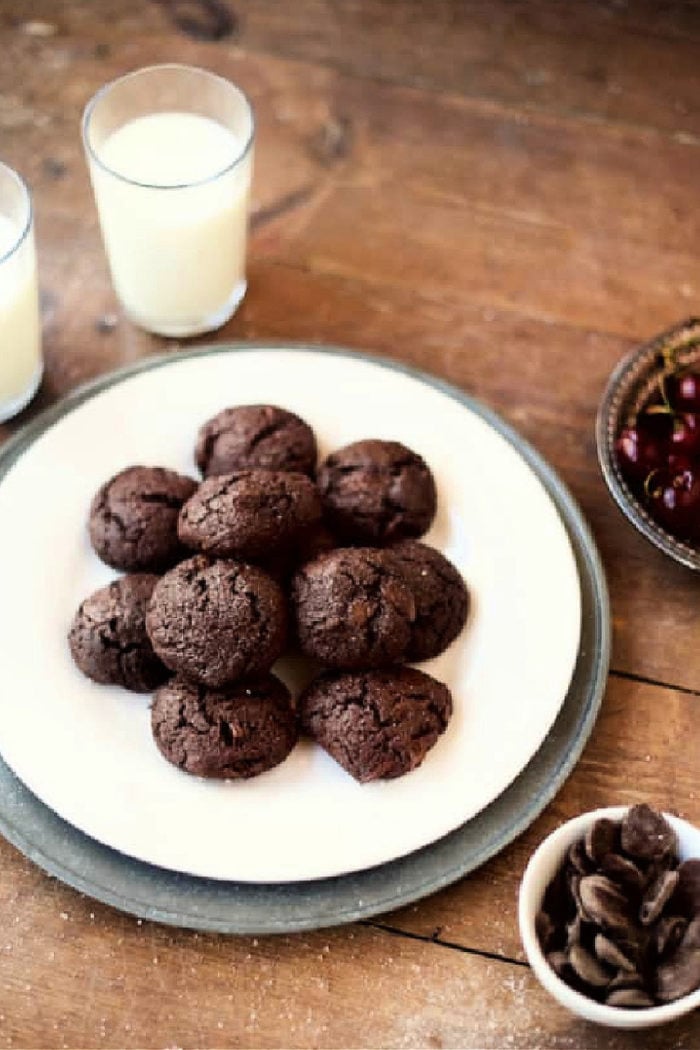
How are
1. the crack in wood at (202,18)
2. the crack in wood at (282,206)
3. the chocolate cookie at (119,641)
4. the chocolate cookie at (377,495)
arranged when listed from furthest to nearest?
1. the crack in wood at (202,18)
2. the crack in wood at (282,206)
3. the chocolate cookie at (377,495)
4. the chocolate cookie at (119,641)

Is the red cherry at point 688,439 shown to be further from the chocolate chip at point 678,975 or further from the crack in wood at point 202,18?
the crack in wood at point 202,18

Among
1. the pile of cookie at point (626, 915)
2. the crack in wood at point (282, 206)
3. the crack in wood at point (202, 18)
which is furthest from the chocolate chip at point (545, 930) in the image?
the crack in wood at point (202, 18)

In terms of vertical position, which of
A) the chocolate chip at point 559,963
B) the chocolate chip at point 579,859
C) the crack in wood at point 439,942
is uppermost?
the chocolate chip at point 579,859

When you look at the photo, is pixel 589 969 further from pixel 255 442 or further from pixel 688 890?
pixel 255 442

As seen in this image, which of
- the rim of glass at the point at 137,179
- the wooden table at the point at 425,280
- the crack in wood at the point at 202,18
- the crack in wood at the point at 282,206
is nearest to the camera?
the wooden table at the point at 425,280

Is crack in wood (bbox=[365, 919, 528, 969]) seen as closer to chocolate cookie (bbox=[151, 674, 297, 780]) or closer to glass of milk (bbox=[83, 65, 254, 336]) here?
chocolate cookie (bbox=[151, 674, 297, 780])

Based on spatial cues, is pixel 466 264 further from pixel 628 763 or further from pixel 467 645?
pixel 628 763

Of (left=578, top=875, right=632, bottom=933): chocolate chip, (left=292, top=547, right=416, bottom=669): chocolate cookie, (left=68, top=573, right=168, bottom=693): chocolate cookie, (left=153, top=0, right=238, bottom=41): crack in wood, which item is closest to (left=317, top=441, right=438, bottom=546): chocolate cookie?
(left=292, top=547, right=416, bottom=669): chocolate cookie

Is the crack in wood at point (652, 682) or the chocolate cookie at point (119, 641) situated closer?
the chocolate cookie at point (119, 641)
